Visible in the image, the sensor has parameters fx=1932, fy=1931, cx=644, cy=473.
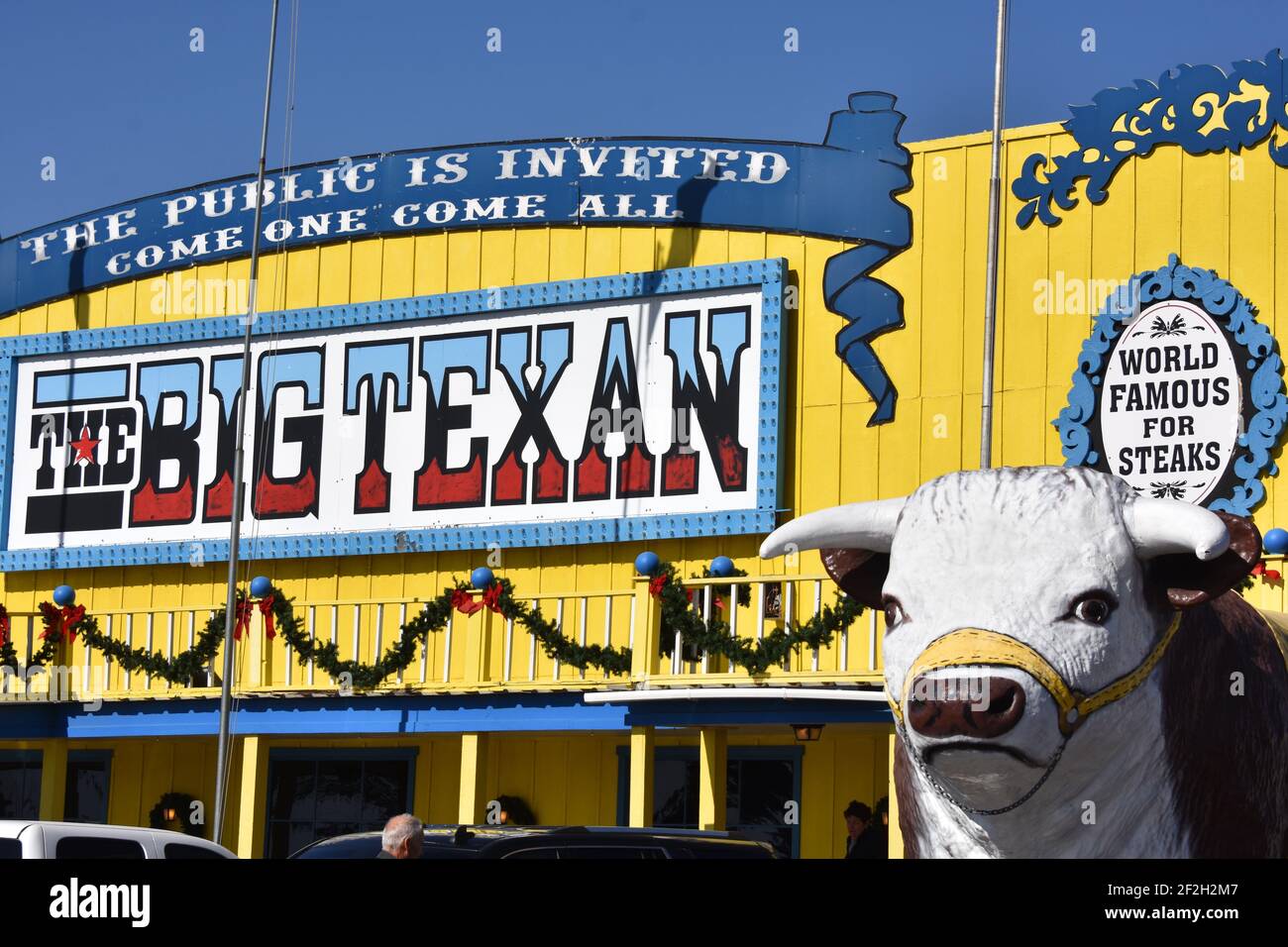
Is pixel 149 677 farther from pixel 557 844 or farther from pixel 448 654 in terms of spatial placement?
pixel 557 844

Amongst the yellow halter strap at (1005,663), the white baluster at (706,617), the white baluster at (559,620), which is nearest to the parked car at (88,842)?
the yellow halter strap at (1005,663)

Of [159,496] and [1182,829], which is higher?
[159,496]

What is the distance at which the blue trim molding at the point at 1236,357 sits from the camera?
664 inches

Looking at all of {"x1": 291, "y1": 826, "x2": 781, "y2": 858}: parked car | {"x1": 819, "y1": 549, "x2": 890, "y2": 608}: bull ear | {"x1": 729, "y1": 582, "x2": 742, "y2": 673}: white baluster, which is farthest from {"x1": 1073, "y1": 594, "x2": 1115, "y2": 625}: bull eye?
{"x1": 729, "y1": 582, "x2": 742, "y2": 673}: white baluster

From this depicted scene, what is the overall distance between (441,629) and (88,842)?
9.95m

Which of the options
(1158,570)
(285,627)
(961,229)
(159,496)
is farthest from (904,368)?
(1158,570)

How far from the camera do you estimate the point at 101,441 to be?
75.0ft

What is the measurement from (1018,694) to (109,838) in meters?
6.03

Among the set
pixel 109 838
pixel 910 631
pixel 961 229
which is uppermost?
pixel 961 229

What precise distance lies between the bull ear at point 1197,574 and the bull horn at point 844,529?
2.71ft

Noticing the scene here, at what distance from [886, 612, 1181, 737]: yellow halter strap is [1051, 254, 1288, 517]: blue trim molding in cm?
1168

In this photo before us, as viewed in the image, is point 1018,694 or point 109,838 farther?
point 109,838

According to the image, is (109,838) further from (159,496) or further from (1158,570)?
(159,496)

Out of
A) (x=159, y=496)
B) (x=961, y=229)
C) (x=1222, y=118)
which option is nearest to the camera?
(x=1222, y=118)
